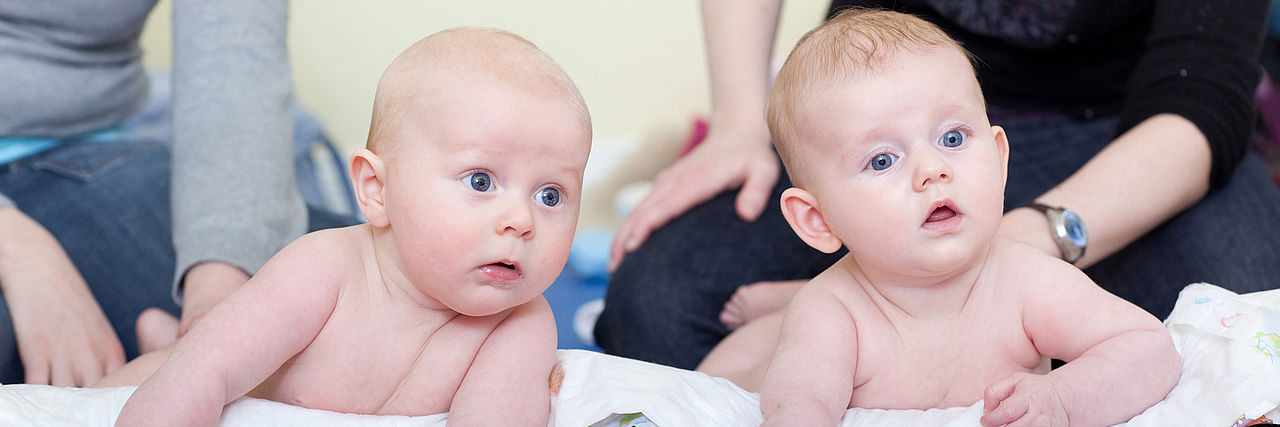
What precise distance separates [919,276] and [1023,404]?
142 mm

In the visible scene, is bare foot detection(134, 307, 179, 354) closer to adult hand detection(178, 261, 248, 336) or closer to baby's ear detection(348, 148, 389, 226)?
adult hand detection(178, 261, 248, 336)

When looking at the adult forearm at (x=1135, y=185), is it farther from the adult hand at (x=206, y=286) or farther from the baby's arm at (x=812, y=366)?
the adult hand at (x=206, y=286)

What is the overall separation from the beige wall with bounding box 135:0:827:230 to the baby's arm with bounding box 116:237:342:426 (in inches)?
52.7

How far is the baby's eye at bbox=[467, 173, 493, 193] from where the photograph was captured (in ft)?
2.31

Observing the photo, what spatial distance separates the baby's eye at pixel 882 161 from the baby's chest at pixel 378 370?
356 mm

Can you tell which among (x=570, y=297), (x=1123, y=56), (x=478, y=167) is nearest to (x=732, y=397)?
(x=478, y=167)

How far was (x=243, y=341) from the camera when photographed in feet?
2.31

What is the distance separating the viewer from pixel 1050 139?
120 centimetres

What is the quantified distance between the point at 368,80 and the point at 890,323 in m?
1.54

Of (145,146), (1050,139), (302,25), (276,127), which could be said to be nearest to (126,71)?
(145,146)

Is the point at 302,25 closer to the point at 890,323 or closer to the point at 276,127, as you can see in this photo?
the point at 276,127

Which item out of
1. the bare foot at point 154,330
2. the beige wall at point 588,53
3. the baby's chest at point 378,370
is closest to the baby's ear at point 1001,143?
the baby's chest at point 378,370

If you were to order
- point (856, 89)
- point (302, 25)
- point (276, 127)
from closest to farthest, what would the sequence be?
point (856, 89)
point (276, 127)
point (302, 25)

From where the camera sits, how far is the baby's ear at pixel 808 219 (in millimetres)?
803
